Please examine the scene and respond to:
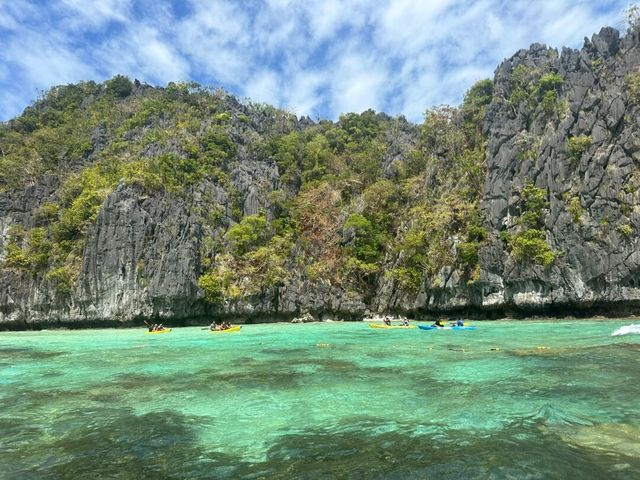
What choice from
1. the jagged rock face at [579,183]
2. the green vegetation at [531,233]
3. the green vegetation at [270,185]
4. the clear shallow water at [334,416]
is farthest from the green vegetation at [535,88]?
the clear shallow water at [334,416]

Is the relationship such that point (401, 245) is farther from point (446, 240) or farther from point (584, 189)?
point (584, 189)

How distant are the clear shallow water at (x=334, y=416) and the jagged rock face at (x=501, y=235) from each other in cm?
1702

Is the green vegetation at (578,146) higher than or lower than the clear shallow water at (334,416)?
higher

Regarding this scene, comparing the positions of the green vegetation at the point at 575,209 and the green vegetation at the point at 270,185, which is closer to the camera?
the green vegetation at the point at 575,209

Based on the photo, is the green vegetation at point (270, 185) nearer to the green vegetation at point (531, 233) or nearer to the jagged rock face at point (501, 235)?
the jagged rock face at point (501, 235)

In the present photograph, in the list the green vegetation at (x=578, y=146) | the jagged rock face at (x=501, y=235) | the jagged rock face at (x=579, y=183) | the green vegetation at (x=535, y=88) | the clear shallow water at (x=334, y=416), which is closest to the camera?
the clear shallow water at (x=334, y=416)

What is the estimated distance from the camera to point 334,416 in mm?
8438

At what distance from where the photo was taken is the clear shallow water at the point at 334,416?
19.5 ft

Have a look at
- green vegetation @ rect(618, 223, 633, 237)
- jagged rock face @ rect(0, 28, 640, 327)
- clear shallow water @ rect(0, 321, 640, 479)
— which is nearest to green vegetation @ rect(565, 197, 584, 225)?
jagged rock face @ rect(0, 28, 640, 327)

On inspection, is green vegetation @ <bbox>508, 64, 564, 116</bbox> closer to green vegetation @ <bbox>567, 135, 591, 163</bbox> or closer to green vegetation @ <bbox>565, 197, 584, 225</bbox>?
green vegetation @ <bbox>567, 135, 591, 163</bbox>

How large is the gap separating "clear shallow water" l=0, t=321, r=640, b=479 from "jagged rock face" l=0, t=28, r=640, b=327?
17.0m

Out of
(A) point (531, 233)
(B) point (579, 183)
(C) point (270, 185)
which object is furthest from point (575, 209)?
(C) point (270, 185)

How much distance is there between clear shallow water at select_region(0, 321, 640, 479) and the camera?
19.5 ft

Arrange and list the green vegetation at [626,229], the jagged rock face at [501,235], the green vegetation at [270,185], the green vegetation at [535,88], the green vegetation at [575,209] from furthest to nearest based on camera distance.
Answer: the green vegetation at [270,185] → the green vegetation at [535,88] → the green vegetation at [575,209] → the jagged rock face at [501,235] → the green vegetation at [626,229]
